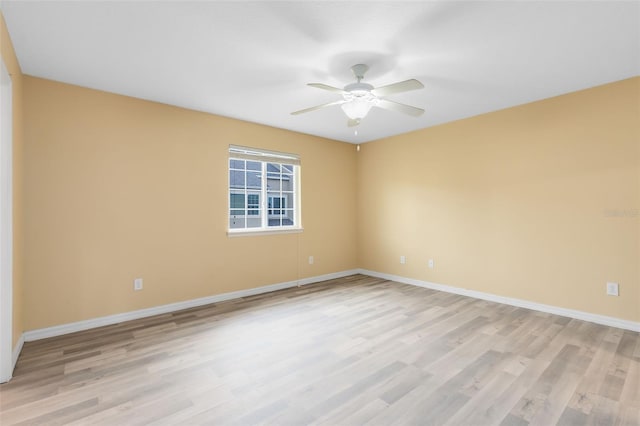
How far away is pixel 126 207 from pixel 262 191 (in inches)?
70.1

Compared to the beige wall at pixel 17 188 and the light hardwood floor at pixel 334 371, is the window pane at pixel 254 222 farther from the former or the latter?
the beige wall at pixel 17 188

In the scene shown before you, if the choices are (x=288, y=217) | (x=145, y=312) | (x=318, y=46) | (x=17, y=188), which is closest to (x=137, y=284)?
(x=145, y=312)

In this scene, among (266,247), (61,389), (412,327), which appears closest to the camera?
(61,389)

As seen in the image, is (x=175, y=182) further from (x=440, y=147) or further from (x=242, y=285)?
(x=440, y=147)

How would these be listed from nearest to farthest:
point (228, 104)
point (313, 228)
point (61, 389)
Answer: point (61, 389) → point (228, 104) → point (313, 228)

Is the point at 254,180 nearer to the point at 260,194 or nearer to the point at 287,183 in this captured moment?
the point at 260,194

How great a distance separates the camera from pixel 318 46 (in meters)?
2.36

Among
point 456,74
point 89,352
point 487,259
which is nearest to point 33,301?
point 89,352

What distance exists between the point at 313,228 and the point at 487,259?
8.53 ft

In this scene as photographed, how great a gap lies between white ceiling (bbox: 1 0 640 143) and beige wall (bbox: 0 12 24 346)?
153 millimetres

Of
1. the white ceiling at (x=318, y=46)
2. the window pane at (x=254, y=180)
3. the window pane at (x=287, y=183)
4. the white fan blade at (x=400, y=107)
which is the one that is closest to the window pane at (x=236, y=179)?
the window pane at (x=254, y=180)

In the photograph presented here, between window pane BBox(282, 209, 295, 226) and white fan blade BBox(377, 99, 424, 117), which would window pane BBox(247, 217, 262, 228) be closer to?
window pane BBox(282, 209, 295, 226)

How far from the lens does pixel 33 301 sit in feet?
9.34

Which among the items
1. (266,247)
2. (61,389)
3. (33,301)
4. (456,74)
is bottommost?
(61,389)
